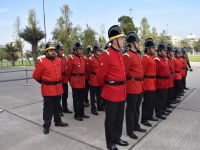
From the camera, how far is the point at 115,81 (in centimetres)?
414

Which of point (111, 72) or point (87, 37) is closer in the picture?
point (111, 72)

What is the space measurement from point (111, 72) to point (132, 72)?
2.39 ft

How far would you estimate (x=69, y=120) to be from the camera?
5.99 m

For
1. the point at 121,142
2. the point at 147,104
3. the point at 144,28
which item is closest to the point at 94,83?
the point at 147,104

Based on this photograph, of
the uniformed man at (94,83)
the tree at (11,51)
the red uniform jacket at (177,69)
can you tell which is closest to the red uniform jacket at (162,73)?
the uniformed man at (94,83)

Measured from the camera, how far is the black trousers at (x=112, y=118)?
417 cm

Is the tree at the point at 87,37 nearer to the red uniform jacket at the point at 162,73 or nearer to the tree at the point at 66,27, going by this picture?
the tree at the point at 66,27

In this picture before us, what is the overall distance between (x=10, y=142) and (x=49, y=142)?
0.74 metres

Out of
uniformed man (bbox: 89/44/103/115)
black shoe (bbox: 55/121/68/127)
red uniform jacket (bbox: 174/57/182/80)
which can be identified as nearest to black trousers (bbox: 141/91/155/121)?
uniformed man (bbox: 89/44/103/115)

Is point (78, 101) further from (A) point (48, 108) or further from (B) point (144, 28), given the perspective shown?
(B) point (144, 28)

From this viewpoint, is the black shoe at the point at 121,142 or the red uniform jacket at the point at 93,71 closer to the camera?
the black shoe at the point at 121,142

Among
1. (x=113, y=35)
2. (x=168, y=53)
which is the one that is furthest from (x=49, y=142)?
(x=168, y=53)

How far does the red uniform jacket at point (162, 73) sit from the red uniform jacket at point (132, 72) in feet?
4.42

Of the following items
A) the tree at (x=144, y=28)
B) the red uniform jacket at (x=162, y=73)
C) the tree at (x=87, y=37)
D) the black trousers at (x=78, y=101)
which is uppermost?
the tree at (x=144, y=28)
